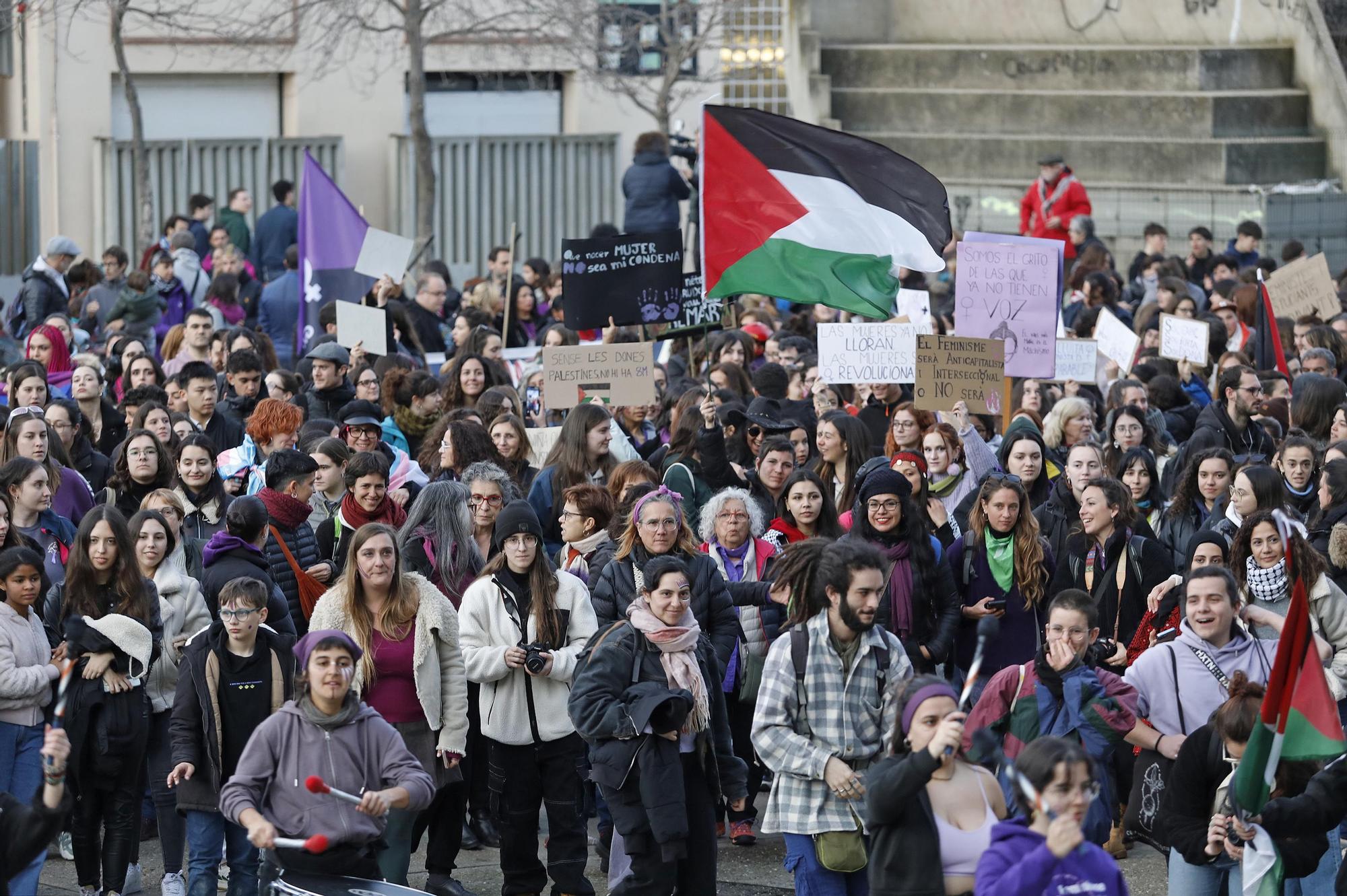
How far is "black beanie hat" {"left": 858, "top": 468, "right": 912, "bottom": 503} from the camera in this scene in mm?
8930

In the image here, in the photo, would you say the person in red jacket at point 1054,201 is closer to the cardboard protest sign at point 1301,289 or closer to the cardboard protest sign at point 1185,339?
the cardboard protest sign at point 1301,289

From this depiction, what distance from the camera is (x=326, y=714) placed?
273 inches

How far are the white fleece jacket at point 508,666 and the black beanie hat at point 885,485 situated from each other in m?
1.33

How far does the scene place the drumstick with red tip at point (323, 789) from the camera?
6.57 metres

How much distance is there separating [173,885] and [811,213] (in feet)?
18.0

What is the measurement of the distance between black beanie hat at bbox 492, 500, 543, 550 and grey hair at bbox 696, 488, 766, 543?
125cm

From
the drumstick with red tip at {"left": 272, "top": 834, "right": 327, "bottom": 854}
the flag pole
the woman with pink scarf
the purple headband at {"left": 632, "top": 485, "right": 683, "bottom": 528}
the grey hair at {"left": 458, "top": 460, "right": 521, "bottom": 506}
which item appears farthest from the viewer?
the flag pole

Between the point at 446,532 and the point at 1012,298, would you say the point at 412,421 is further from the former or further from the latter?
the point at 1012,298

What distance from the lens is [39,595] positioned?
823 centimetres

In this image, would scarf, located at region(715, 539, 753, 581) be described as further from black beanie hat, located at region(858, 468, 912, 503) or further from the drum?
the drum

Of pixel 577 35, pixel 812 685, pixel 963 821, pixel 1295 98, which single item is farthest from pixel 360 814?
pixel 1295 98

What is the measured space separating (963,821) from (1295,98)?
70.6ft

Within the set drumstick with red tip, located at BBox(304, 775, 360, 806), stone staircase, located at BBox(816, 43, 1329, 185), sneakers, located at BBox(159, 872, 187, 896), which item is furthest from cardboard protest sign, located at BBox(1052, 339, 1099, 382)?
stone staircase, located at BBox(816, 43, 1329, 185)

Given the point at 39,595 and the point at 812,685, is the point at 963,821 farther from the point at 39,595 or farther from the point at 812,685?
the point at 39,595
